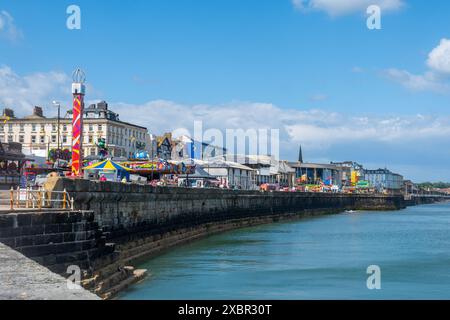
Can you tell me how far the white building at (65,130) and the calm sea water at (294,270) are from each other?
59.4 m

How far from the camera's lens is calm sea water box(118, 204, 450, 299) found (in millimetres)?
26547

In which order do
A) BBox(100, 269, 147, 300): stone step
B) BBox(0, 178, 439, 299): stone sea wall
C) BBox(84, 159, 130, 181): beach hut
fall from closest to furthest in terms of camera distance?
BBox(0, 178, 439, 299): stone sea wall < BBox(100, 269, 147, 300): stone step < BBox(84, 159, 130, 181): beach hut

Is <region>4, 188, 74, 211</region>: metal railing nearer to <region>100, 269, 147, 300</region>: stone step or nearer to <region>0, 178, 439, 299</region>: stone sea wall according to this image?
<region>0, 178, 439, 299</region>: stone sea wall

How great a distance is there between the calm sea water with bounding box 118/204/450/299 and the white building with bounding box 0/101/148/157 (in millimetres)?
59398

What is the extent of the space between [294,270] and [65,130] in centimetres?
8307

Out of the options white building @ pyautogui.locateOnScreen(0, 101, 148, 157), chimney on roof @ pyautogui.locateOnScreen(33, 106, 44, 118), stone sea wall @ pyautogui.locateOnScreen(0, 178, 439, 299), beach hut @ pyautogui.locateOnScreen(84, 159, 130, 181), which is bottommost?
stone sea wall @ pyautogui.locateOnScreen(0, 178, 439, 299)

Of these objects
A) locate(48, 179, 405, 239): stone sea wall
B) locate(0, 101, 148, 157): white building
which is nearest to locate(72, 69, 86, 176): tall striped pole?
locate(48, 179, 405, 239): stone sea wall

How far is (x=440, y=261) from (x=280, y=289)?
17.8 meters

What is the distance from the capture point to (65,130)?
4294 inches

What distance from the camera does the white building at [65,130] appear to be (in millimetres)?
107875

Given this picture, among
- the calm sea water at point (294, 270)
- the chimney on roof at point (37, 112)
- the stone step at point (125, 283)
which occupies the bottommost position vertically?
the calm sea water at point (294, 270)

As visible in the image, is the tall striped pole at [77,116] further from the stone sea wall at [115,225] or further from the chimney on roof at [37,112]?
the chimney on roof at [37,112]

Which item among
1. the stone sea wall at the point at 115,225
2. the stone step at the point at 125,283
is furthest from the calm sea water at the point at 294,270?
the stone sea wall at the point at 115,225

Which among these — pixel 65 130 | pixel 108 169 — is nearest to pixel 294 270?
pixel 108 169
